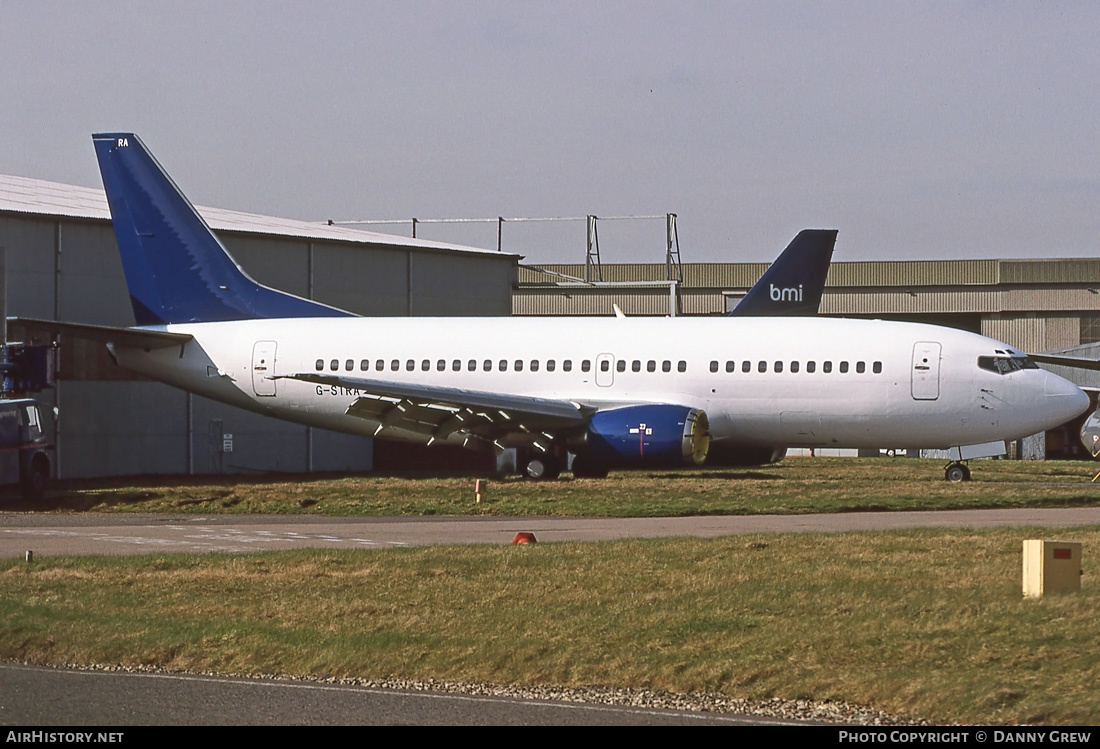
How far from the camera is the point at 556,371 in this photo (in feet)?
119

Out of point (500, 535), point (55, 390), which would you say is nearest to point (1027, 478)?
point (500, 535)

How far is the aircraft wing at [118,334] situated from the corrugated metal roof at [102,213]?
13.0 ft

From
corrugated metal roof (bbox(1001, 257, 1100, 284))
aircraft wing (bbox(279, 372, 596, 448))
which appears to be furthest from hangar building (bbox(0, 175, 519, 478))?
corrugated metal roof (bbox(1001, 257, 1100, 284))

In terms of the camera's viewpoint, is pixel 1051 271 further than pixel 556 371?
Yes

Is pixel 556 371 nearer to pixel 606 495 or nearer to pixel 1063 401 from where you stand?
pixel 606 495

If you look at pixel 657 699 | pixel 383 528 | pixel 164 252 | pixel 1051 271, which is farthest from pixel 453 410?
pixel 1051 271

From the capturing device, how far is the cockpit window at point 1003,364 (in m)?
33.3

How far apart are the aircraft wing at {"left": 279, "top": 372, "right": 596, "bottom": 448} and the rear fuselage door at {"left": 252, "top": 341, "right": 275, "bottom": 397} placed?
2.26 meters

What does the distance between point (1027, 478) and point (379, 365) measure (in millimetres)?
16324

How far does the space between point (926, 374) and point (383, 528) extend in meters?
15.0

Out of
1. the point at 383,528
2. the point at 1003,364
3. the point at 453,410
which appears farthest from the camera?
the point at 453,410

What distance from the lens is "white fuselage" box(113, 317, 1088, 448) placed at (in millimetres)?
33406

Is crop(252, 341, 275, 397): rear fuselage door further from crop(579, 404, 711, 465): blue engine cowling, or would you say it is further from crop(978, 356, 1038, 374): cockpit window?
crop(978, 356, 1038, 374): cockpit window

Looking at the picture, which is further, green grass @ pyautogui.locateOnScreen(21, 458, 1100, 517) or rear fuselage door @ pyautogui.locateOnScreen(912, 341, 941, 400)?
rear fuselage door @ pyautogui.locateOnScreen(912, 341, 941, 400)
